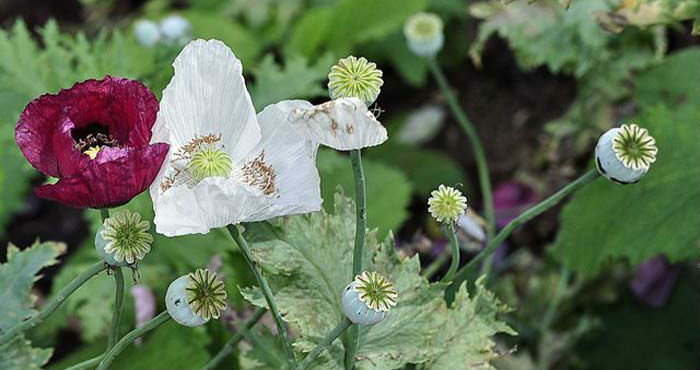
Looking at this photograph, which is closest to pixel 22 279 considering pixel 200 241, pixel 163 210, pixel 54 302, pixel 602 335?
pixel 54 302

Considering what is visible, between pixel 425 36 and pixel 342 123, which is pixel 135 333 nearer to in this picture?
pixel 342 123

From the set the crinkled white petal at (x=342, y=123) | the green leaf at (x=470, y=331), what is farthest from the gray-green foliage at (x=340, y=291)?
the crinkled white petal at (x=342, y=123)

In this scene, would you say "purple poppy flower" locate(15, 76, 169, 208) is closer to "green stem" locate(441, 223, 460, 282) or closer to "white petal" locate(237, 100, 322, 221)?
"white petal" locate(237, 100, 322, 221)

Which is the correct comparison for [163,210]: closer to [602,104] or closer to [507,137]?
[602,104]

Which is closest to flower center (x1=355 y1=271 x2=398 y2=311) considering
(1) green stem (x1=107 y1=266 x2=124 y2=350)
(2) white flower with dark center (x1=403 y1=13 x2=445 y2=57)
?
(1) green stem (x1=107 y1=266 x2=124 y2=350)

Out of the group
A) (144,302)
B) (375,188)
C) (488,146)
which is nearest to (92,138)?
(144,302)

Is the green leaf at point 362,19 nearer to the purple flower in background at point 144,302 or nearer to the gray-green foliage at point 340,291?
the purple flower in background at point 144,302
